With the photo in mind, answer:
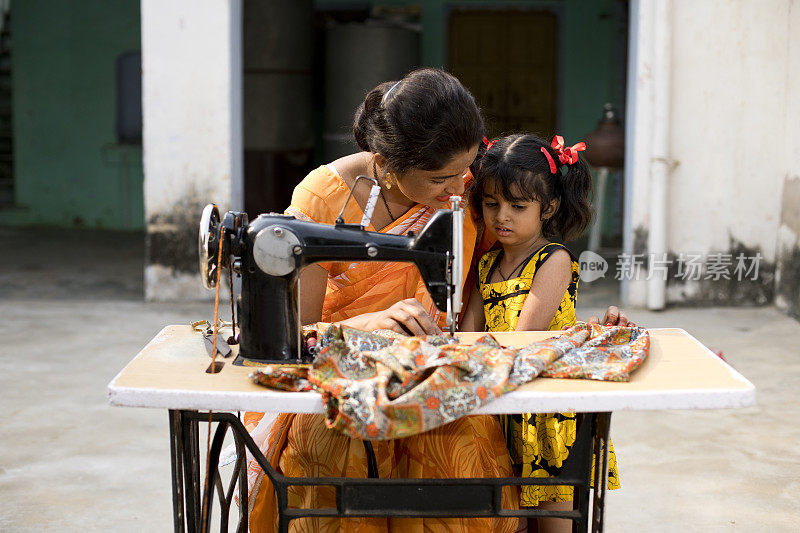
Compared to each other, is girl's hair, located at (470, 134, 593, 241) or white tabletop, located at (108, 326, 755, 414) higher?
girl's hair, located at (470, 134, 593, 241)

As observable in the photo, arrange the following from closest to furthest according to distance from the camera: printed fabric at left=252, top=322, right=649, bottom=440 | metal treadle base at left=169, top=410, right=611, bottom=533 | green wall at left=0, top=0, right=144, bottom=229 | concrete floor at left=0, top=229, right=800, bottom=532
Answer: printed fabric at left=252, top=322, right=649, bottom=440
metal treadle base at left=169, top=410, right=611, bottom=533
concrete floor at left=0, top=229, right=800, bottom=532
green wall at left=0, top=0, right=144, bottom=229

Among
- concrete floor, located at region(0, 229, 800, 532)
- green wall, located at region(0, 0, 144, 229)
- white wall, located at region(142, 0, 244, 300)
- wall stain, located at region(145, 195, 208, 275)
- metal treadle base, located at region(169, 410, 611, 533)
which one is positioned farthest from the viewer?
green wall, located at region(0, 0, 144, 229)

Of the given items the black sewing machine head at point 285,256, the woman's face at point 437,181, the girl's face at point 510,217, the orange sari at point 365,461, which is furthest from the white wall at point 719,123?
the black sewing machine head at point 285,256

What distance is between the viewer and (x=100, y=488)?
137 inches

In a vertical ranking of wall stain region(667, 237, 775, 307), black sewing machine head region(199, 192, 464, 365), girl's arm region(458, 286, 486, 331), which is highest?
black sewing machine head region(199, 192, 464, 365)

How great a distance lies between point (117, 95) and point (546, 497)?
29.6 ft

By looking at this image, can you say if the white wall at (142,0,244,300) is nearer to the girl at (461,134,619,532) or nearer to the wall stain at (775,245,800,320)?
the wall stain at (775,245,800,320)

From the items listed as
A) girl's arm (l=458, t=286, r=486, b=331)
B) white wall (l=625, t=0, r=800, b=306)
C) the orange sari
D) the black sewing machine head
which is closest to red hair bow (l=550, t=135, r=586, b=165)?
girl's arm (l=458, t=286, r=486, b=331)

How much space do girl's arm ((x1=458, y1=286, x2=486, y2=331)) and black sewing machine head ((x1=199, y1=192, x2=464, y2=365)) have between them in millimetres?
543

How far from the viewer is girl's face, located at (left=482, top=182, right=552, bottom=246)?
8.28 feet

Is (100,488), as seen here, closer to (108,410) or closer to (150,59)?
(108,410)

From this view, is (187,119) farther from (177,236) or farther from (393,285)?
(393,285)

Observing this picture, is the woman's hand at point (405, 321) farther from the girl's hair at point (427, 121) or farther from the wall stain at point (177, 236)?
the wall stain at point (177, 236)

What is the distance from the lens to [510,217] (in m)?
2.53
